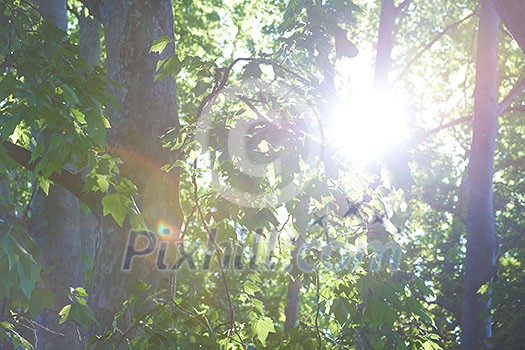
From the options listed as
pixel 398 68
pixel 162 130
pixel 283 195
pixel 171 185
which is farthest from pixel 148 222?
pixel 398 68

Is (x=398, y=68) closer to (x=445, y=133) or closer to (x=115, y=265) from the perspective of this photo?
(x=445, y=133)

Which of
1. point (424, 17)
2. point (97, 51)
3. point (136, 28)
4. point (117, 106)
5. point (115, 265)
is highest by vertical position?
point (424, 17)

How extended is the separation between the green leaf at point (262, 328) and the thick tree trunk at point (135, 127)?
2.37ft

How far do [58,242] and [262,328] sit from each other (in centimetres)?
448

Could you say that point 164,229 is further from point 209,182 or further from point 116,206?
point 116,206

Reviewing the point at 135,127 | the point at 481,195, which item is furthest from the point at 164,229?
the point at 481,195

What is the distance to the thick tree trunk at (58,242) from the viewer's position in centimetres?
784

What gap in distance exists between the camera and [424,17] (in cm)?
1948

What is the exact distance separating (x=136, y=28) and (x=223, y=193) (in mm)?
1998

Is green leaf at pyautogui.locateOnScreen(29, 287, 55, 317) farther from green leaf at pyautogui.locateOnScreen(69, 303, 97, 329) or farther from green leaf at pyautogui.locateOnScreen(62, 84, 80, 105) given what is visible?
green leaf at pyautogui.locateOnScreen(62, 84, 80, 105)

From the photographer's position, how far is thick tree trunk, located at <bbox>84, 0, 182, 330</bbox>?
4.60 m

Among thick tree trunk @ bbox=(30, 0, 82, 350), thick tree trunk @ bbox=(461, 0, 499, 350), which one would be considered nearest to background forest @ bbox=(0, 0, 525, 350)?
thick tree trunk @ bbox=(30, 0, 82, 350)

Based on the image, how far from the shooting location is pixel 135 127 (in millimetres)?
4965

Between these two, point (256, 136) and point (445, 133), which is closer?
point (256, 136)
